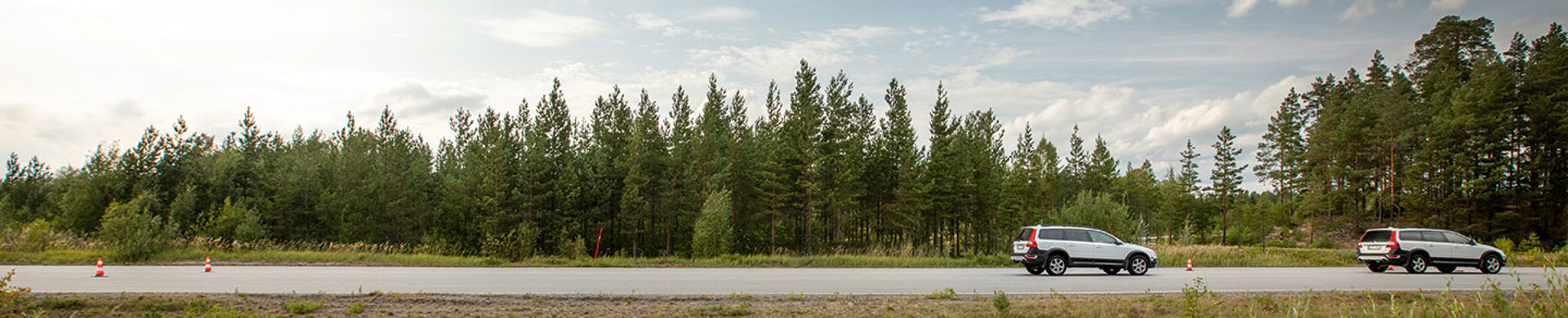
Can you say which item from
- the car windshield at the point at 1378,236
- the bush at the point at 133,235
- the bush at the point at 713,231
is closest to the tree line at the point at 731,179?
the bush at the point at 713,231

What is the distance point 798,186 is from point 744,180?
142 inches

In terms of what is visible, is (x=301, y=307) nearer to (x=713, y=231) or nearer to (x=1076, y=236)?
(x=1076, y=236)

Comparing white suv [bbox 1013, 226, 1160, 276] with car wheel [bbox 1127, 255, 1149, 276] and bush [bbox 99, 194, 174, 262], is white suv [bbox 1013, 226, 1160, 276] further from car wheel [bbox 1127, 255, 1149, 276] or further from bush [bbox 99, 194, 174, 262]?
bush [bbox 99, 194, 174, 262]

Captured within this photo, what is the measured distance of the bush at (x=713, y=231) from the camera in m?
30.5

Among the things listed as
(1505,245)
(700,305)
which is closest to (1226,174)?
(1505,245)

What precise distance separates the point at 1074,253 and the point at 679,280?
10.7 metres

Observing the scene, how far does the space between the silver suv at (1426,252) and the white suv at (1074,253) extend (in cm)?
724

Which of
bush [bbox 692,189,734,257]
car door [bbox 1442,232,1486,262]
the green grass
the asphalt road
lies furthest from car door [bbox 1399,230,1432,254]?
bush [bbox 692,189,734,257]

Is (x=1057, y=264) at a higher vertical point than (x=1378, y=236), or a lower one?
lower

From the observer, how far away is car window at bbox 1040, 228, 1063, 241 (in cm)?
2027

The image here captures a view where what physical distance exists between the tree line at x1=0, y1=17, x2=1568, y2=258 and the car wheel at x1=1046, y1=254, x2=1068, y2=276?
47.9ft

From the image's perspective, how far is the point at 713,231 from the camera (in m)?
A: 31.0

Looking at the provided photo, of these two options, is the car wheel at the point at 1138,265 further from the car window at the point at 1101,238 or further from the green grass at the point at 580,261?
the green grass at the point at 580,261

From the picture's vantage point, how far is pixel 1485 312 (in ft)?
27.0
